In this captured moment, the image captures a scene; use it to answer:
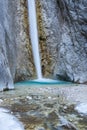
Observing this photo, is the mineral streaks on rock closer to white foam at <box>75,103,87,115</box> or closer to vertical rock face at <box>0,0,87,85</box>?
vertical rock face at <box>0,0,87,85</box>

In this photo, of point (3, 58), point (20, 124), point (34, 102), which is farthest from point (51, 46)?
point (20, 124)

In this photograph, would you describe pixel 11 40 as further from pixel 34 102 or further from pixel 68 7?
pixel 34 102

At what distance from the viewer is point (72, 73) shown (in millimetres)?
12062

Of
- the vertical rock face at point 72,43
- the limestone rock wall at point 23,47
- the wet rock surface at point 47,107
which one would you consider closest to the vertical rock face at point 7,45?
the limestone rock wall at point 23,47

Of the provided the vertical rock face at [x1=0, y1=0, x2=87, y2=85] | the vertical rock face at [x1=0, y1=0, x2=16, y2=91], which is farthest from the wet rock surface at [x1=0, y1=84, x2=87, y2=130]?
the vertical rock face at [x1=0, y1=0, x2=87, y2=85]

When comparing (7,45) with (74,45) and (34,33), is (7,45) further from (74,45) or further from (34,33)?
(74,45)

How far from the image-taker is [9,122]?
19.0 ft

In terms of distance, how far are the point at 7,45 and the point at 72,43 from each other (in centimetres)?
257

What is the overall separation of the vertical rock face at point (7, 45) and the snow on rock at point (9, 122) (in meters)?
3.20

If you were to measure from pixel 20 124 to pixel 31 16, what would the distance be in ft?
26.5

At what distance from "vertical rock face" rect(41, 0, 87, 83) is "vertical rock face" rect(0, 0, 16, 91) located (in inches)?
72.4

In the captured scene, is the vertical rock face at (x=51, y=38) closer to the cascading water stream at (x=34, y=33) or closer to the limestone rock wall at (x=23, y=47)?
the limestone rock wall at (x=23, y=47)

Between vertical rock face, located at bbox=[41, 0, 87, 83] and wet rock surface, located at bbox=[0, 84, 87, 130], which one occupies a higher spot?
vertical rock face, located at bbox=[41, 0, 87, 83]

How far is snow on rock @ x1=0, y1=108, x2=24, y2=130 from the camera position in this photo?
18.3 feet
